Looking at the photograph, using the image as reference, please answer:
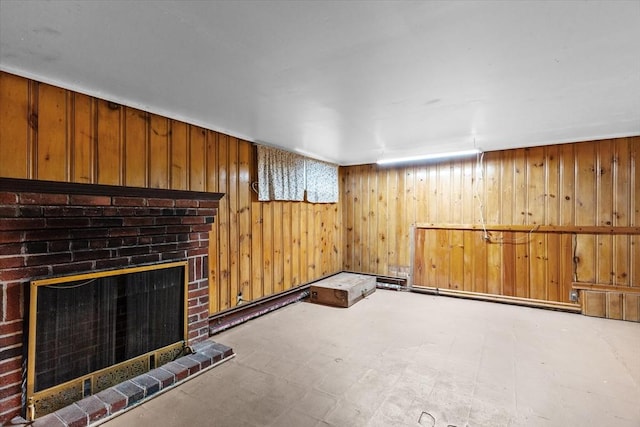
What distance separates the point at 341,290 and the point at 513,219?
107 inches

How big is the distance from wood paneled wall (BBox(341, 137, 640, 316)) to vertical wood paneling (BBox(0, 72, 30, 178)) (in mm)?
4562

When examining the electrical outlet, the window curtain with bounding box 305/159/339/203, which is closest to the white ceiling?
the window curtain with bounding box 305/159/339/203

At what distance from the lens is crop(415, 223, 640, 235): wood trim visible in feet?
12.5

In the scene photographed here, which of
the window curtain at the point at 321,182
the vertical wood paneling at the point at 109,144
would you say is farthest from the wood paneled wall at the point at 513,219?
the vertical wood paneling at the point at 109,144

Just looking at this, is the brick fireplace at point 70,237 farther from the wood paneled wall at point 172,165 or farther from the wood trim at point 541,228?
the wood trim at point 541,228

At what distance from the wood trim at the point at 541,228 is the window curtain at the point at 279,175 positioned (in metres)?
2.20

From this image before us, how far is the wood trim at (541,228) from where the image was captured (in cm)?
382

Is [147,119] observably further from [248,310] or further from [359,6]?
[248,310]

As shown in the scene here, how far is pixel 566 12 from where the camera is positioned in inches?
55.6

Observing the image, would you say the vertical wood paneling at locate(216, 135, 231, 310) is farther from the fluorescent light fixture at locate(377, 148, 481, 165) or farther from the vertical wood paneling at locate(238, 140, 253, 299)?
the fluorescent light fixture at locate(377, 148, 481, 165)

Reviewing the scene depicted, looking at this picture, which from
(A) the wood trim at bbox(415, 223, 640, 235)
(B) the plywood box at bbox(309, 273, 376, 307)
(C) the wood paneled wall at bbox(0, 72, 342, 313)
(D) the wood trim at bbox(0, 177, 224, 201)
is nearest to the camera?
(D) the wood trim at bbox(0, 177, 224, 201)

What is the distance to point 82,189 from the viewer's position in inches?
80.5

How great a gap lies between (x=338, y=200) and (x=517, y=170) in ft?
9.51

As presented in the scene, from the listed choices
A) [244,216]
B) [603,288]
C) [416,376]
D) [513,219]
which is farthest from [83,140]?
[603,288]
